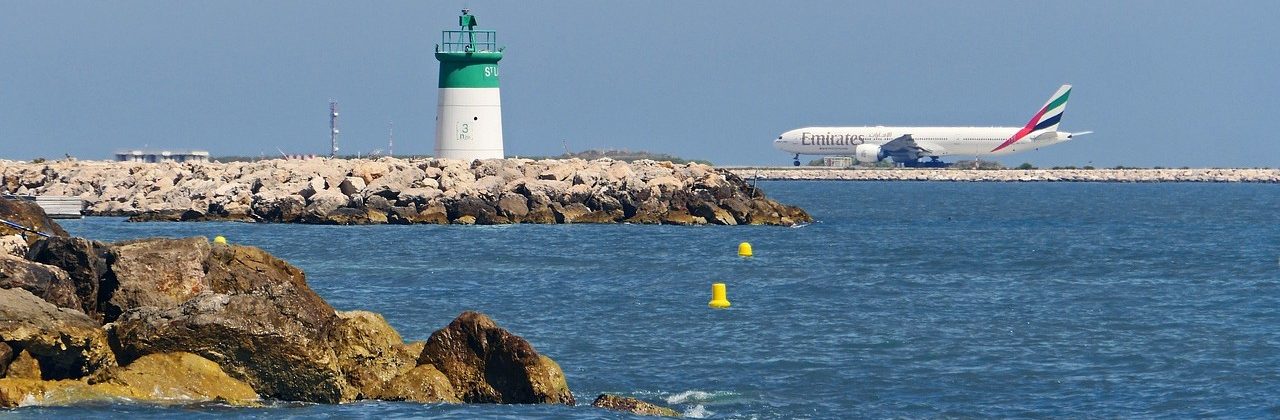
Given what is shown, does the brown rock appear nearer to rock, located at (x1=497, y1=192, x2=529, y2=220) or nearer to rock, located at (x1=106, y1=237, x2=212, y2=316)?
rock, located at (x1=106, y1=237, x2=212, y2=316)

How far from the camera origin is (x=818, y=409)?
14.5 meters

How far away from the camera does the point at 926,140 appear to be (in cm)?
10294

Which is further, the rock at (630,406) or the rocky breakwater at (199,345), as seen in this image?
the rock at (630,406)

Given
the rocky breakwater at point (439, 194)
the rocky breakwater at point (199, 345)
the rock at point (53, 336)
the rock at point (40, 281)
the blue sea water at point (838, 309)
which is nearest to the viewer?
the rock at point (53, 336)

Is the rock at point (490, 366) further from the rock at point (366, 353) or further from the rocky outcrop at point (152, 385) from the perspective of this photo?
the rocky outcrop at point (152, 385)

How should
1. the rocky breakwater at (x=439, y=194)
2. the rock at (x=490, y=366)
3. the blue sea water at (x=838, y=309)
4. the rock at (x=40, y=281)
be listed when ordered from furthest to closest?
1. the rocky breakwater at (x=439, y=194)
2. the blue sea water at (x=838, y=309)
3. the rock at (x=490, y=366)
4. the rock at (x=40, y=281)

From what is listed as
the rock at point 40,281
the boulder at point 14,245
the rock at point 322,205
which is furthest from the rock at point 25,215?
the rock at point 322,205

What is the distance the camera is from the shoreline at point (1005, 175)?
333ft

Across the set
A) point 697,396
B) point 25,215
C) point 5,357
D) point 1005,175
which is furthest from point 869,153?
point 5,357

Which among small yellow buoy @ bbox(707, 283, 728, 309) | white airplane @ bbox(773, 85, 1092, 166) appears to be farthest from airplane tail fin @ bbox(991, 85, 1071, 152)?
small yellow buoy @ bbox(707, 283, 728, 309)

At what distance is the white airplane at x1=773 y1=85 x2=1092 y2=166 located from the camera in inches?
4045

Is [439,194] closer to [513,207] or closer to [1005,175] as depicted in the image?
[513,207]

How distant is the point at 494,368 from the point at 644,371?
307 centimetres

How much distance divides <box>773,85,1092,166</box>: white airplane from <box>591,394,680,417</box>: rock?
291 ft
